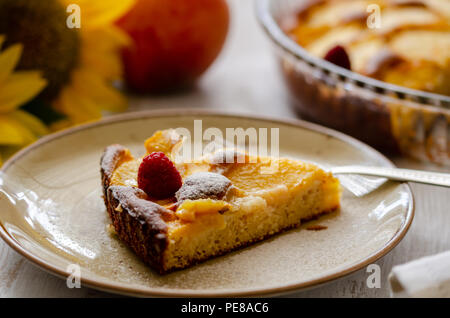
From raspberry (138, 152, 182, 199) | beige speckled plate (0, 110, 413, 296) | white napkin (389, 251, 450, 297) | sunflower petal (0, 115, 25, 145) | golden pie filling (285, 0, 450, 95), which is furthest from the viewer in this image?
golden pie filling (285, 0, 450, 95)

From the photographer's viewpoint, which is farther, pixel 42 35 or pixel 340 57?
pixel 340 57

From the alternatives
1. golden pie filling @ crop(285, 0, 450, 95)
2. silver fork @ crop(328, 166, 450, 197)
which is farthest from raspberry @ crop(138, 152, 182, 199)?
golden pie filling @ crop(285, 0, 450, 95)

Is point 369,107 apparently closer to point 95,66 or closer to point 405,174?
point 405,174

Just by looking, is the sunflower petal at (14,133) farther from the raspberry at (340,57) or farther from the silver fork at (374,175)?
the raspberry at (340,57)

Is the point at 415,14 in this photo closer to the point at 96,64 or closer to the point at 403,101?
the point at 403,101

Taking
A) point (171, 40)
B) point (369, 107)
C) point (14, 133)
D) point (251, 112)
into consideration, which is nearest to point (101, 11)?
point (171, 40)

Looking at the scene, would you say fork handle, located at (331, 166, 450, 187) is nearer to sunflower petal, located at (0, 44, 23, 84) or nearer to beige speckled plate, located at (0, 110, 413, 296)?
beige speckled plate, located at (0, 110, 413, 296)
